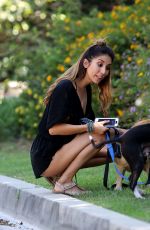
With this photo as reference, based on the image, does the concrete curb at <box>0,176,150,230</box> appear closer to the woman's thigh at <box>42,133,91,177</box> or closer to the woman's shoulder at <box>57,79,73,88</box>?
the woman's thigh at <box>42,133,91,177</box>

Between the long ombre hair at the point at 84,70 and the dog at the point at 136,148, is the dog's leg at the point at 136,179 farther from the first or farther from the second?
the long ombre hair at the point at 84,70

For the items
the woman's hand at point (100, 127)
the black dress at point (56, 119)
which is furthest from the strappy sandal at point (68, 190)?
the woman's hand at point (100, 127)

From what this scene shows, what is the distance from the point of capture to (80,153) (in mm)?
6652

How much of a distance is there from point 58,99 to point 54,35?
6833 mm

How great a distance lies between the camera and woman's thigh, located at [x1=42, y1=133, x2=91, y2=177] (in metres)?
6.66

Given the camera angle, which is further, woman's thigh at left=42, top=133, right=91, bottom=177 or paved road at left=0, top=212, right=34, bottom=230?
woman's thigh at left=42, top=133, right=91, bottom=177

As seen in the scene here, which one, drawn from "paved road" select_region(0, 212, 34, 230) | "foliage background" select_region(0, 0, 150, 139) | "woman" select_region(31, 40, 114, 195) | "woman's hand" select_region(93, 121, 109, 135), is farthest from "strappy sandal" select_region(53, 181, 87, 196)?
"foliage background" select_region(0, 0, 150, 139)

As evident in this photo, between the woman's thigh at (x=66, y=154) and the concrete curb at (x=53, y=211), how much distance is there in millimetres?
216

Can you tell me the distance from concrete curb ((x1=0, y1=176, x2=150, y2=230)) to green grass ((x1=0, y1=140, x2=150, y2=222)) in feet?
0.59

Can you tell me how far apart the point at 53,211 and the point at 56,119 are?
88 centimetres

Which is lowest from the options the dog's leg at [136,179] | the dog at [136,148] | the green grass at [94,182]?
the green grass at [94,182]

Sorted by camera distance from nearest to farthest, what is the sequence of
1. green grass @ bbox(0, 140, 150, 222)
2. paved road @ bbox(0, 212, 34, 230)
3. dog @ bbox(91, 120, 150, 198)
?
1. green grass @ bbox(0, 140, 150, 222)
2. dog @ bbox(91, 120, 150, 198)
3. paved road @ bbox(0, 212, 34, 230)

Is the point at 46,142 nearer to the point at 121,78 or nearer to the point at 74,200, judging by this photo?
the point at 74,200

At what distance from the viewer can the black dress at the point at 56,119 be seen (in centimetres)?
662
